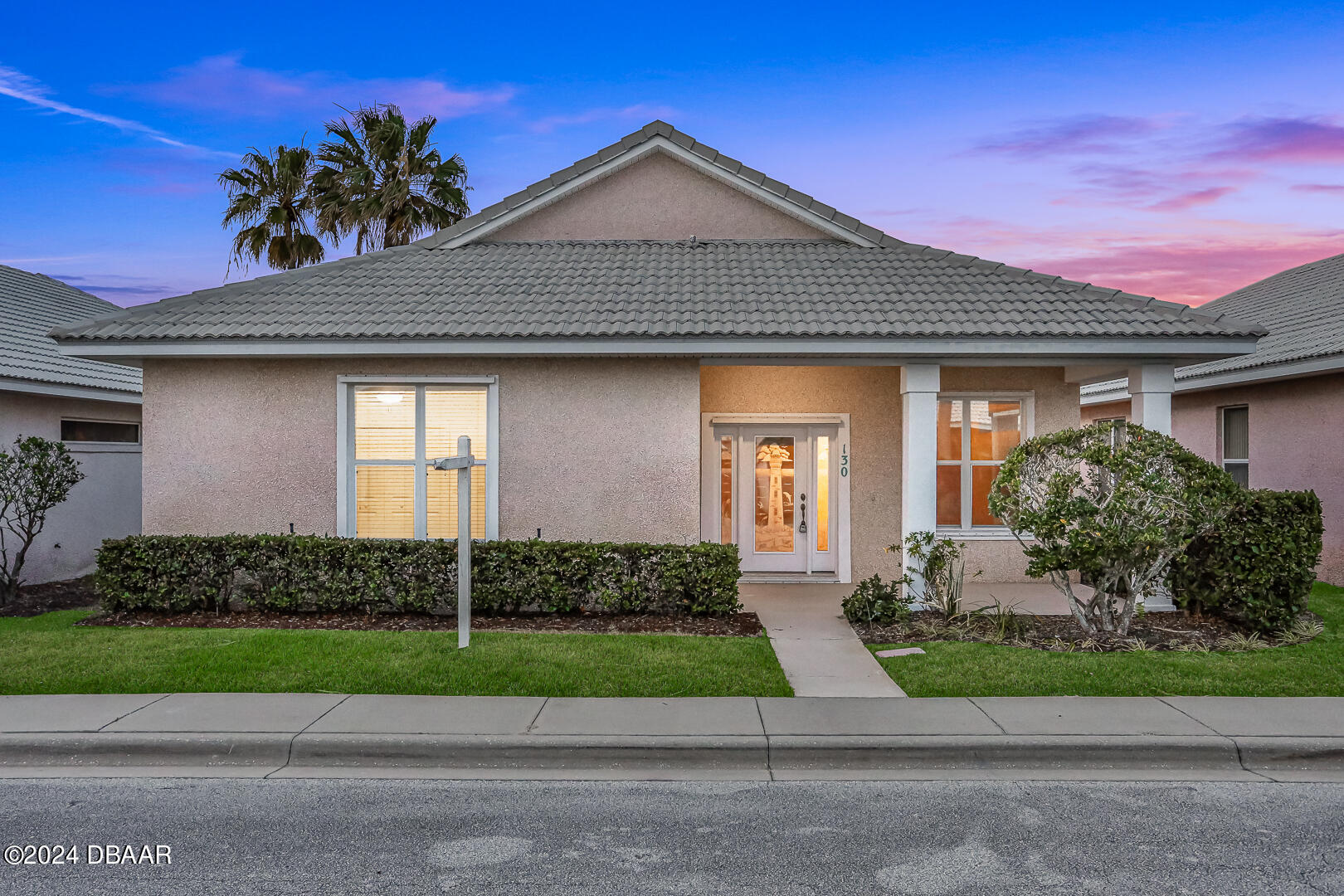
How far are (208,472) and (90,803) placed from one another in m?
5.92

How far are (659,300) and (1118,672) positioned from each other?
615 cm

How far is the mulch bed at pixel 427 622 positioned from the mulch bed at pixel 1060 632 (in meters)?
1.44

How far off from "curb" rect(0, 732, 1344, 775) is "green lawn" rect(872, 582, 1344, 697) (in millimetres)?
1064

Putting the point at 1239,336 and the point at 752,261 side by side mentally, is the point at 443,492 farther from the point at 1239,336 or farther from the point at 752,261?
the point at 1239,336

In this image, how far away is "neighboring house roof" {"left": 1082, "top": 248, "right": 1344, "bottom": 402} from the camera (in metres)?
11.4

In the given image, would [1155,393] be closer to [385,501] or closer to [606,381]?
[606,381]

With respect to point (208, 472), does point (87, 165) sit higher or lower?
higher

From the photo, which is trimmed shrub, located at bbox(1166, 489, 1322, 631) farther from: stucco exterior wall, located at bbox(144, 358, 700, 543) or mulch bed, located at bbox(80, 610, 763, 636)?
stucco exterior wall, located at bbox(144, 358, 700, 543)

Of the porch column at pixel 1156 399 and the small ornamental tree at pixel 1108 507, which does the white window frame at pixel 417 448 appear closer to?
the small ornamental tree at pixel 1108 507

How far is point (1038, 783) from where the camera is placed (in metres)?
4.95

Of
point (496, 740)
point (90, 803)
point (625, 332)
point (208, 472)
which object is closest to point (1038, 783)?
point (496, 740)

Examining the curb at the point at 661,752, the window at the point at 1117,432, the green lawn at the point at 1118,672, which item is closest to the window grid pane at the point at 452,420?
the curb at the point at 661,752

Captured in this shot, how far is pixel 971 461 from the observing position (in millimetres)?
11195

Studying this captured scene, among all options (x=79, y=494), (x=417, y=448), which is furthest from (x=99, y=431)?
(x=417, y=448)
